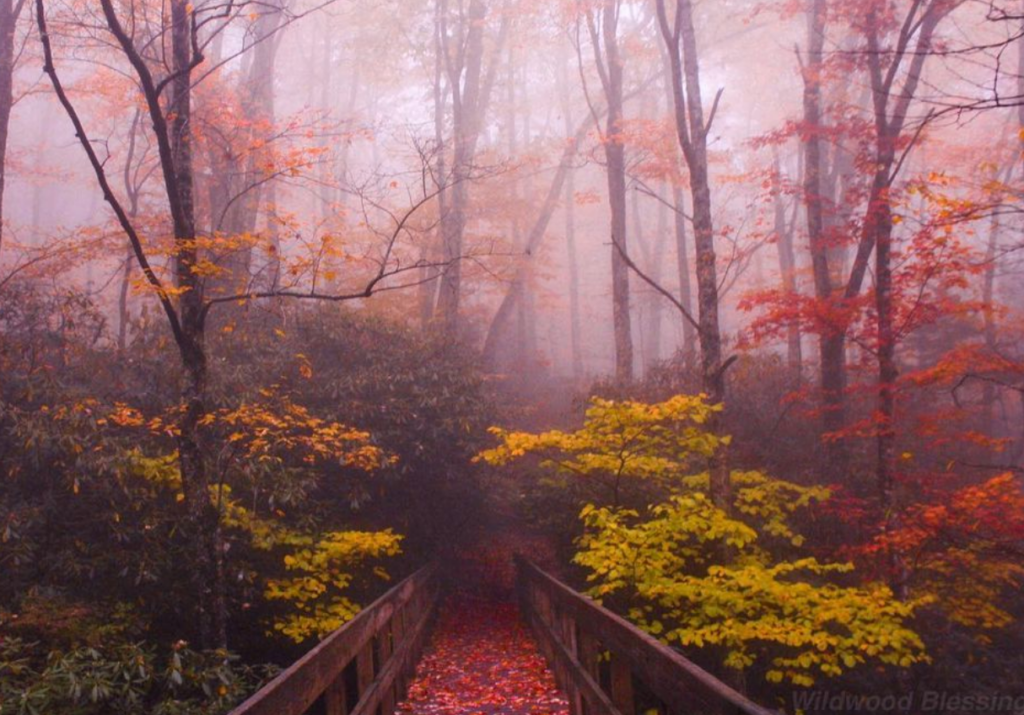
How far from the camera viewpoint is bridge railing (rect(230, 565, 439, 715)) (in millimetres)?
3107

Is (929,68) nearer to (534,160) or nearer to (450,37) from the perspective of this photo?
(534,160)

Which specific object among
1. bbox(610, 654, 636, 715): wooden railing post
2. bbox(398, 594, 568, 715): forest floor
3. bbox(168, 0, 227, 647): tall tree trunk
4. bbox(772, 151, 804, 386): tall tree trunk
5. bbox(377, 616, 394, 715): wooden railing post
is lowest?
bbox(398, 594, 568, 715): forest floor

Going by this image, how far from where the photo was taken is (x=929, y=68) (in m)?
29.6

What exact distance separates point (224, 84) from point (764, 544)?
17.4 m

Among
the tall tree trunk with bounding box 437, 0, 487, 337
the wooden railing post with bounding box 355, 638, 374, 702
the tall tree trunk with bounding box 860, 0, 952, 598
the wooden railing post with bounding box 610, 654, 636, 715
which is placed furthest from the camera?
the tall tree trunk with bounding box 437, 0, 487, 337

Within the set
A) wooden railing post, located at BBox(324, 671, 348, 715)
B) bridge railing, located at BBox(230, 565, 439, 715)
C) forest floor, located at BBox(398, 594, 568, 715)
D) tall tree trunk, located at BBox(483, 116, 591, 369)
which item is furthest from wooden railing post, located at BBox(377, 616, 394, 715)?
tall tree trunk, located at BBox(483, 116, 591, 369)

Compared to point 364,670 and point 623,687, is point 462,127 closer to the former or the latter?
point 364,670

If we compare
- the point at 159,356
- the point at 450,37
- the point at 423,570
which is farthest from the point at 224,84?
the point at 423,570

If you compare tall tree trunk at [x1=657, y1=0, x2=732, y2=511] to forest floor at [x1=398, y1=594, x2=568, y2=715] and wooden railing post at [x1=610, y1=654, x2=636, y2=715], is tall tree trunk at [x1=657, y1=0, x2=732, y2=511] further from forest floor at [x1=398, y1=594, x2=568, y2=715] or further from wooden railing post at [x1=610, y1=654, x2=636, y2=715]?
wooden railing post at [x1=610, y1=654, x2=636, y2=715]

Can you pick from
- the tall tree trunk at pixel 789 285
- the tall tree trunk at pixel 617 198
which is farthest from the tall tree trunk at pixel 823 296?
the tall tree trunk at pixel 617 198

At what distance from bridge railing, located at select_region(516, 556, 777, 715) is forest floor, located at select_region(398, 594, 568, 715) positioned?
275 millimetres

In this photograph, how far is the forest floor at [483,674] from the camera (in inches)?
263

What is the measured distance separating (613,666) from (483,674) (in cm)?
433

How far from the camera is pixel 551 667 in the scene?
301 inches
